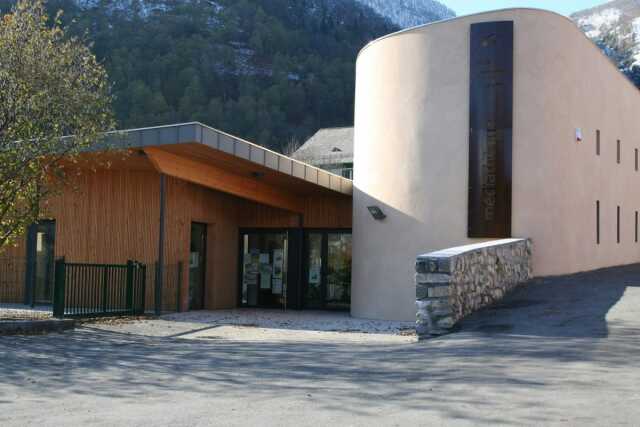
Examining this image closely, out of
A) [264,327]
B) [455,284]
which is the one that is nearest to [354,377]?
[455,284]

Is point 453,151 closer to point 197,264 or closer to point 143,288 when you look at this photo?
point 197,264

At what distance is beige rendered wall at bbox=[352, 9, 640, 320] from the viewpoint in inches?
571

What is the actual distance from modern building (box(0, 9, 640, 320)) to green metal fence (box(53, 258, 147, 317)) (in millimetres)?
635

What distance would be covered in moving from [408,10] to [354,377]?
14771 centimetres

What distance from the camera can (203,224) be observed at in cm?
1797

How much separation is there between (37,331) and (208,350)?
3538mm

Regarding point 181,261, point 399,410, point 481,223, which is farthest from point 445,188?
point 399,410

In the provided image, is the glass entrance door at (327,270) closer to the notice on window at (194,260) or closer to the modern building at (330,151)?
the notice on window at (194,260)

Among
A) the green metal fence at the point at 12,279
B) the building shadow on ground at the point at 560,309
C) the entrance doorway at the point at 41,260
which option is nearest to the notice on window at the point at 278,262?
the entrance doorway at the point at 41,260

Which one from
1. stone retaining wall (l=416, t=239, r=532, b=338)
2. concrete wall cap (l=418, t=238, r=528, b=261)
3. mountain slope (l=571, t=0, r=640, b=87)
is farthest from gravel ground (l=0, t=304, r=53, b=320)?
mountain slope (l=571, t=0, r=640, b=87)

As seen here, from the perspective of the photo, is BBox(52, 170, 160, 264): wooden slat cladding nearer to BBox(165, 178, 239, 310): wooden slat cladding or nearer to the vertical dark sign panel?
BBox(165, 178, 239, 310): wooden slat cladding

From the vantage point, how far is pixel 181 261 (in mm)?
16469

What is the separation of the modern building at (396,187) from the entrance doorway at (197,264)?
0.17 feet

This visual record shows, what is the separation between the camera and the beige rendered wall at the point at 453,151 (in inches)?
571
